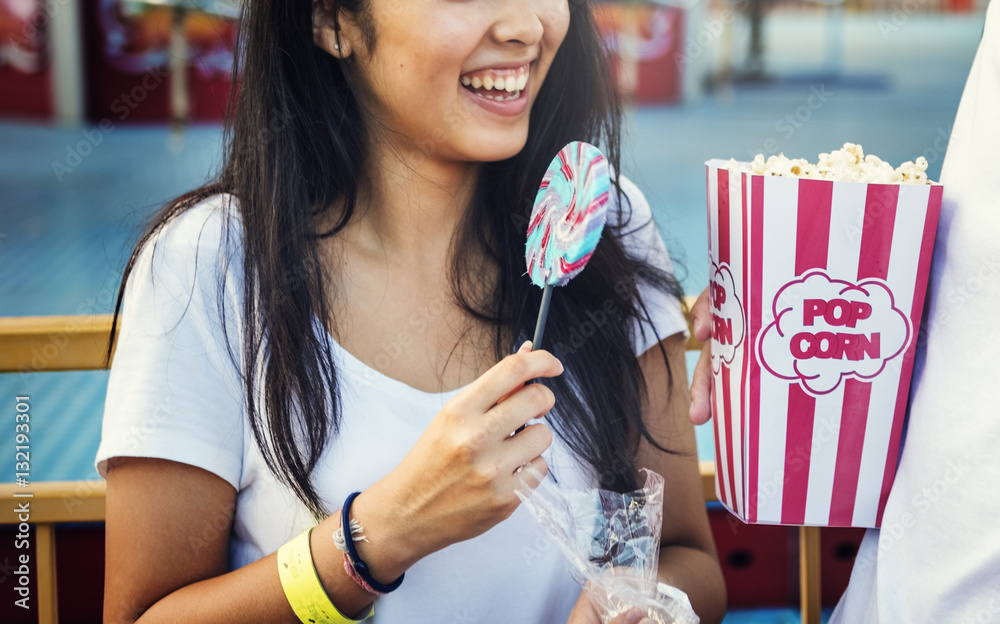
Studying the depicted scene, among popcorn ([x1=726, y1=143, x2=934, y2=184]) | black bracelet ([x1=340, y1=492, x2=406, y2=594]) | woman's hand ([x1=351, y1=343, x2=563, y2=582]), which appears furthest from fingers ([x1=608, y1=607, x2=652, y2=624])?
popcorn ([x1=726, y1=143, x2=934, y2=184])

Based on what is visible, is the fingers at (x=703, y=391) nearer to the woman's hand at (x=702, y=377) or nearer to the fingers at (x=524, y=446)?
the woman's hand at (x=702, y=377)

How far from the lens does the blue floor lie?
3.66 meters

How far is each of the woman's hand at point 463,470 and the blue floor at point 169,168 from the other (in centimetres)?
52

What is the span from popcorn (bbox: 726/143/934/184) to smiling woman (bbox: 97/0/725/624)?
0.35 metres

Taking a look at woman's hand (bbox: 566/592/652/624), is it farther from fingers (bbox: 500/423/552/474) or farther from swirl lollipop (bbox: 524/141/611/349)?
swirl lollipop (bbox: 524/141/611/349)

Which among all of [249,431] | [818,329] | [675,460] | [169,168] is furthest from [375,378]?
[169,168]

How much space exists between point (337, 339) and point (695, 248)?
4589mm

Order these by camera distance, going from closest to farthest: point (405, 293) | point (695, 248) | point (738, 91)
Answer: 1. point (405, 293)
2. point (695, 248)
3. point (738, 91)

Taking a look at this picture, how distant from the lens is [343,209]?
1.47 meters

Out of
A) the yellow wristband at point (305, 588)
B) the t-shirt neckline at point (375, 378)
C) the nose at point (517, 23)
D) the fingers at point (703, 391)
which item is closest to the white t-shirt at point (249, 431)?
the t-shirt neckline at point (375, 378)

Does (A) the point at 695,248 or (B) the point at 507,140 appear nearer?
(B) the point at 507,140

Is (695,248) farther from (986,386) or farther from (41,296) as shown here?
(986,386)

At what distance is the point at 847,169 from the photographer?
1.06 metres

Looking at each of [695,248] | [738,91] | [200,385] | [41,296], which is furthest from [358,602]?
[738,91]
